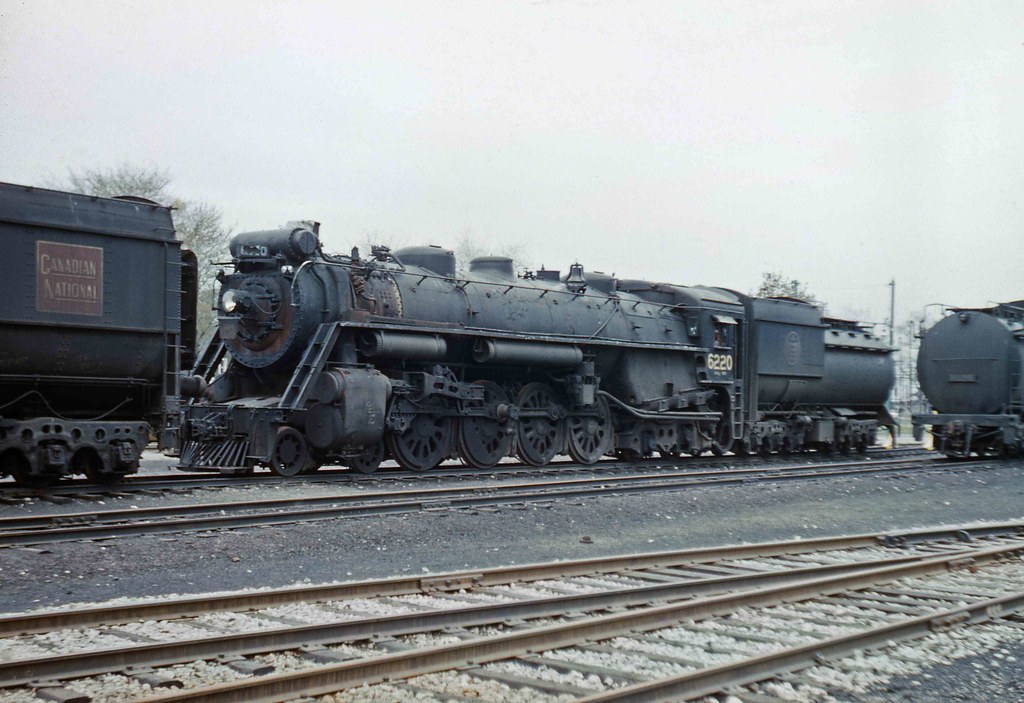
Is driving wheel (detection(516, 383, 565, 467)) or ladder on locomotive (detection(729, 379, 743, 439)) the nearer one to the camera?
driving wheel (detection(516, 383, 565, 467))

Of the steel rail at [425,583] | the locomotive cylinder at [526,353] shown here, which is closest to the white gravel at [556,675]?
the steel rail at [425,583]

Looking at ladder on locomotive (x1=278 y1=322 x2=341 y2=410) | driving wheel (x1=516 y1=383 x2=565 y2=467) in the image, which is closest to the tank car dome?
driving wheel (x1=516 y1=383 x2=565 y2=467)

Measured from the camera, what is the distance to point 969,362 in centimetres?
2314

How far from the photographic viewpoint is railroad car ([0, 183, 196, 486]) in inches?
436

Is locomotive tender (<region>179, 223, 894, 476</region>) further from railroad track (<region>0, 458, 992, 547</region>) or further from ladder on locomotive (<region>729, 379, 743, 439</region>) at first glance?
railroad track (<region>0, 458, 992, 547</region>)

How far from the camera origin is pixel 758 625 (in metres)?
6.37

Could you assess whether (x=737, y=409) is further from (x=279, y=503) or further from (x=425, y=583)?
(x=425, y=583)

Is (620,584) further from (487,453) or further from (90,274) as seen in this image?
(487,453)

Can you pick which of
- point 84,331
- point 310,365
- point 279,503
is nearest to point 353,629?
point 279,503

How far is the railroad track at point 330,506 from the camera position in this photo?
8.99 m

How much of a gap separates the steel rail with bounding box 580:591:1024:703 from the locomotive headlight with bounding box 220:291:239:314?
1142 cm

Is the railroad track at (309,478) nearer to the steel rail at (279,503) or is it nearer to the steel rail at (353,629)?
the steel rail at (279,503)

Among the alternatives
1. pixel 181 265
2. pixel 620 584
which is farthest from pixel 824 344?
pixel 620 584

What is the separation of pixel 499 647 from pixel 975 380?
20.4 meters
